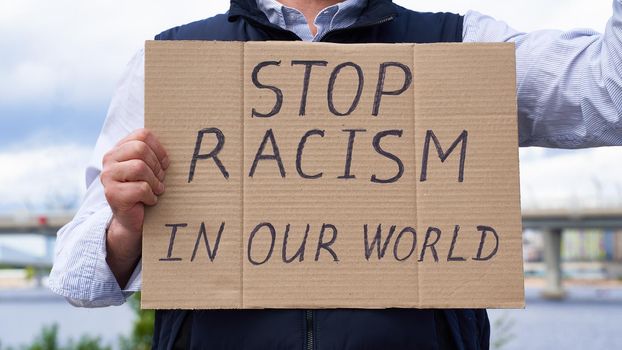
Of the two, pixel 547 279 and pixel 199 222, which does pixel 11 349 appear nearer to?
pixel 199 222

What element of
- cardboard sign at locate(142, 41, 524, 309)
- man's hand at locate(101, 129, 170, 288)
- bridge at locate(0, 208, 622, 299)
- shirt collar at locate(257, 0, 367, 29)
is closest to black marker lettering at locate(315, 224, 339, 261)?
cardboard sign at locate(142, 41, 524, 309)

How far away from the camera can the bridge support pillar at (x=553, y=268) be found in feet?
122

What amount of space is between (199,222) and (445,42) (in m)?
0.68

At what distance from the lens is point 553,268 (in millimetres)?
37219

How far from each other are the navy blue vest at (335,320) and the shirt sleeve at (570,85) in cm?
15

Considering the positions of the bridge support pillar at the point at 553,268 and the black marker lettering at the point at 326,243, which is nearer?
the black marker lettering at the point at 326,243

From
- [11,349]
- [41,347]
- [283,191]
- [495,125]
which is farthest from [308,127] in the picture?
[11,349]

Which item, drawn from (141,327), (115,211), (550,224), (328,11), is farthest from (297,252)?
(550,224)

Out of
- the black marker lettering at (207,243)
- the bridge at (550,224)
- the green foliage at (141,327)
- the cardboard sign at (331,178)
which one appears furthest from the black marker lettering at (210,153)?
the bridge at (550,224)

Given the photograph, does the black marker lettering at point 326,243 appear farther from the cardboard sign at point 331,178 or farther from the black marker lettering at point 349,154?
the black marker lettering at point 349,154

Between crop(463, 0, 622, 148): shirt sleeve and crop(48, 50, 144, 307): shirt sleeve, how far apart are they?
0.79 m

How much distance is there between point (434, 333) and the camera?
6.07ft

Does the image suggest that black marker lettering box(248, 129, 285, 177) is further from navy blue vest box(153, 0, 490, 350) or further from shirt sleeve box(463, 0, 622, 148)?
shirt sleeve box(463, 0, 622, 148)

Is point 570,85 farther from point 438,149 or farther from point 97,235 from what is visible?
point 97,235
